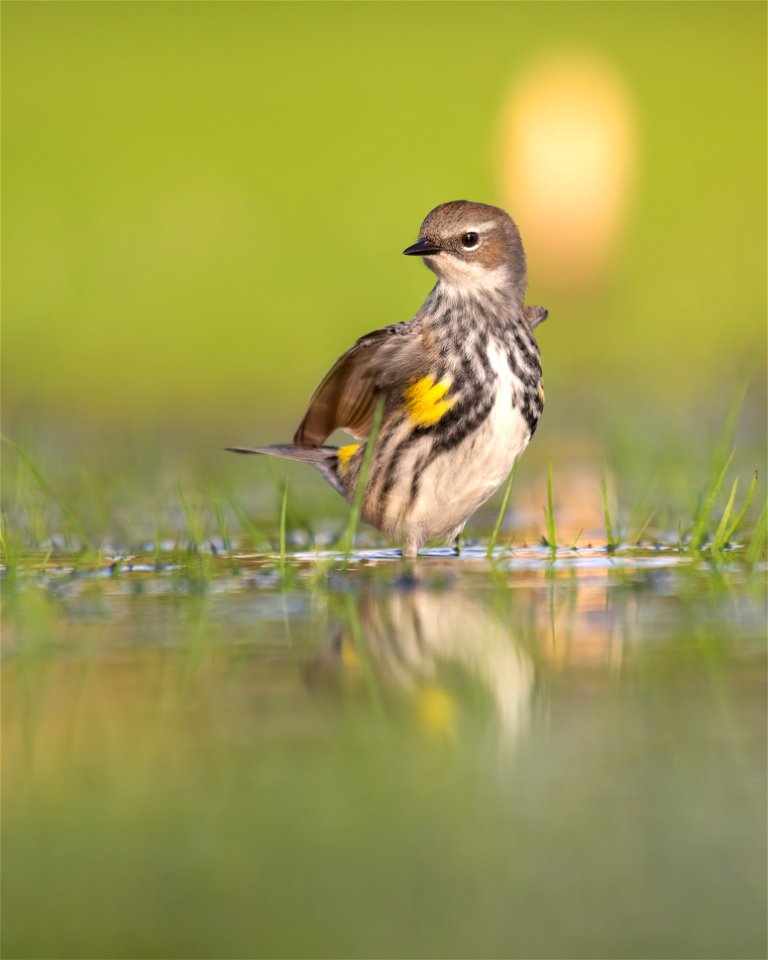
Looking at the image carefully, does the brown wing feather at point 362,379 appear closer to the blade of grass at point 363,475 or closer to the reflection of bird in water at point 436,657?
the blade of grass at point 363,475

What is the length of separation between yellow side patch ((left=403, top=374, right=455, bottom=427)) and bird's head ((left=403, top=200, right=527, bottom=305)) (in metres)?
0.62

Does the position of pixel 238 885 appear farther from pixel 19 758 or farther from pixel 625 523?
pixel 625 523

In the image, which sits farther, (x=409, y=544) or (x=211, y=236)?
(x=211, y=236)

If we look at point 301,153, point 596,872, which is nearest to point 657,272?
point 301,153

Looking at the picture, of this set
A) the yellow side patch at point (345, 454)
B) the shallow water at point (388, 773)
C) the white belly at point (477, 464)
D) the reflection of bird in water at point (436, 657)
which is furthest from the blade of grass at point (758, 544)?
the yellow side patch at point (345, 454)

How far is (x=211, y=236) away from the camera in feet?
72.5

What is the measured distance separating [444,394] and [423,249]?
0.84 m

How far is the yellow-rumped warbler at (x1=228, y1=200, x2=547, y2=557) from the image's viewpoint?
25.1ft

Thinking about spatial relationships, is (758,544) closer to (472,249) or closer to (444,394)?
(444,394)

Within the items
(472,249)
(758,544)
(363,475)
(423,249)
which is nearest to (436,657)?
(363,475)

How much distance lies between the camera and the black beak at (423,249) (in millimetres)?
8102

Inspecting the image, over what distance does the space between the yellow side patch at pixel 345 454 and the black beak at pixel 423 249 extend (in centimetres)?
Result: 84

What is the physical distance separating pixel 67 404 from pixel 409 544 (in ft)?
22.4

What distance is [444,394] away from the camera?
301 inches
